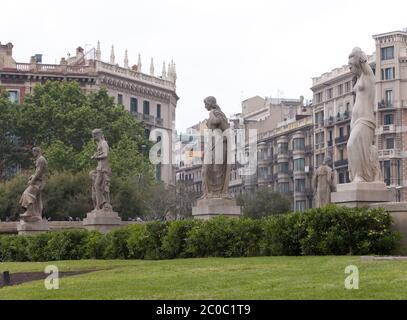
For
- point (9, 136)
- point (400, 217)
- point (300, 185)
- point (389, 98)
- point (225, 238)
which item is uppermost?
point (389, 98)

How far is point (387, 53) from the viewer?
97625 mm

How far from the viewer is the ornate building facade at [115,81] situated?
304 feet

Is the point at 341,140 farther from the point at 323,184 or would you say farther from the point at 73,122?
the point at 323,184

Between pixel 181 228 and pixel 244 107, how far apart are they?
121 meters

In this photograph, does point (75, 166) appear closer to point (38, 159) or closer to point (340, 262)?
point (38, 159)

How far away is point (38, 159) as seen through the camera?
33.7 metres

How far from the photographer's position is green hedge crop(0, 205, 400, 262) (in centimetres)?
1850

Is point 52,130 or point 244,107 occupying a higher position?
point 244,107

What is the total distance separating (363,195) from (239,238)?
10.2ft

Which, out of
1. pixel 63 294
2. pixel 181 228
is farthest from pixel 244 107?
pixel 63 294

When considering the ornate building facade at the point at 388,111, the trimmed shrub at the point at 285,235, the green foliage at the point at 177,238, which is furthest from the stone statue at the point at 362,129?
the ornate building facade at the point at 388,111

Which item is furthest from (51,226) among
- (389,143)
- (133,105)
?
(389,143)

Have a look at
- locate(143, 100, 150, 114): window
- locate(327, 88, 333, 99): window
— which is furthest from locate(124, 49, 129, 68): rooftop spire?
locate(327, 88, 333, 99): window
